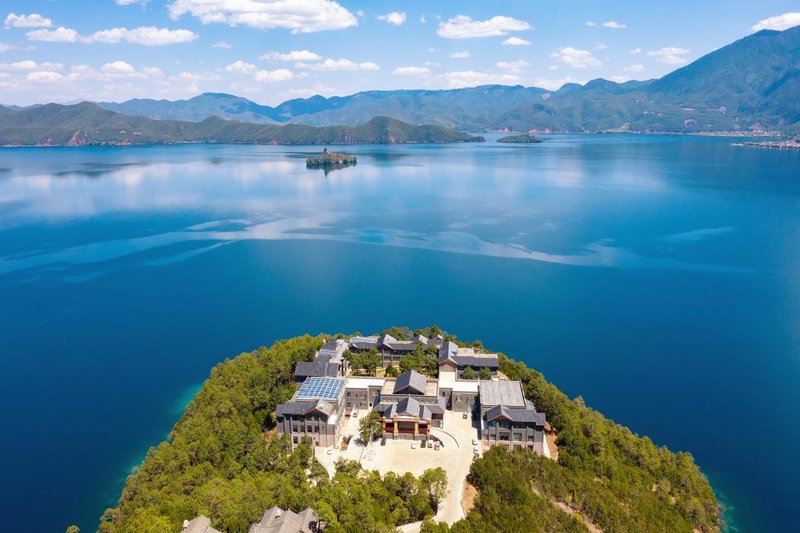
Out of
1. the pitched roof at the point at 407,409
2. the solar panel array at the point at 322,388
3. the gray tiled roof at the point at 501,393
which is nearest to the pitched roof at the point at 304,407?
the solar panel array at the point at 322,388

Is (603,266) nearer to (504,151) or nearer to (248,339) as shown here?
(248,339)

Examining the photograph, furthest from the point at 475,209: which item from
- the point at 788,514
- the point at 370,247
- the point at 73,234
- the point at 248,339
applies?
the point at 788,514

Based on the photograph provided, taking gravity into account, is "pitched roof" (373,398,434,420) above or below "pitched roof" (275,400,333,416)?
below

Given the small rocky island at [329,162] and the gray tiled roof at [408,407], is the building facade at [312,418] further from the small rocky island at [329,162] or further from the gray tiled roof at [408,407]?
the small rocky island at [329,162]

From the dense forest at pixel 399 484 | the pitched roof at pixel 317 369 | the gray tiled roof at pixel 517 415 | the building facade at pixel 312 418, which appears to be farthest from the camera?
the pitched roof at pixel 317 369

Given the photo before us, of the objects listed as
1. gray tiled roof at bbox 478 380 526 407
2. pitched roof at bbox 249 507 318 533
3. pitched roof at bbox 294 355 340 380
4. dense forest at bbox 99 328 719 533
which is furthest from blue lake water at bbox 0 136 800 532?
pitched roof at bbox 249 507 318 533

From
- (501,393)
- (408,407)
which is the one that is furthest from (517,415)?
(408,407)

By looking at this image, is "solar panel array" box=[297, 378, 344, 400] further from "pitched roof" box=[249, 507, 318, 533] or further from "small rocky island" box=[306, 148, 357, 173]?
"small rocky island" box=[306, 148, 357, 173]

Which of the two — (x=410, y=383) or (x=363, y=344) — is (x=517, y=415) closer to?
(x=410, y=383)
